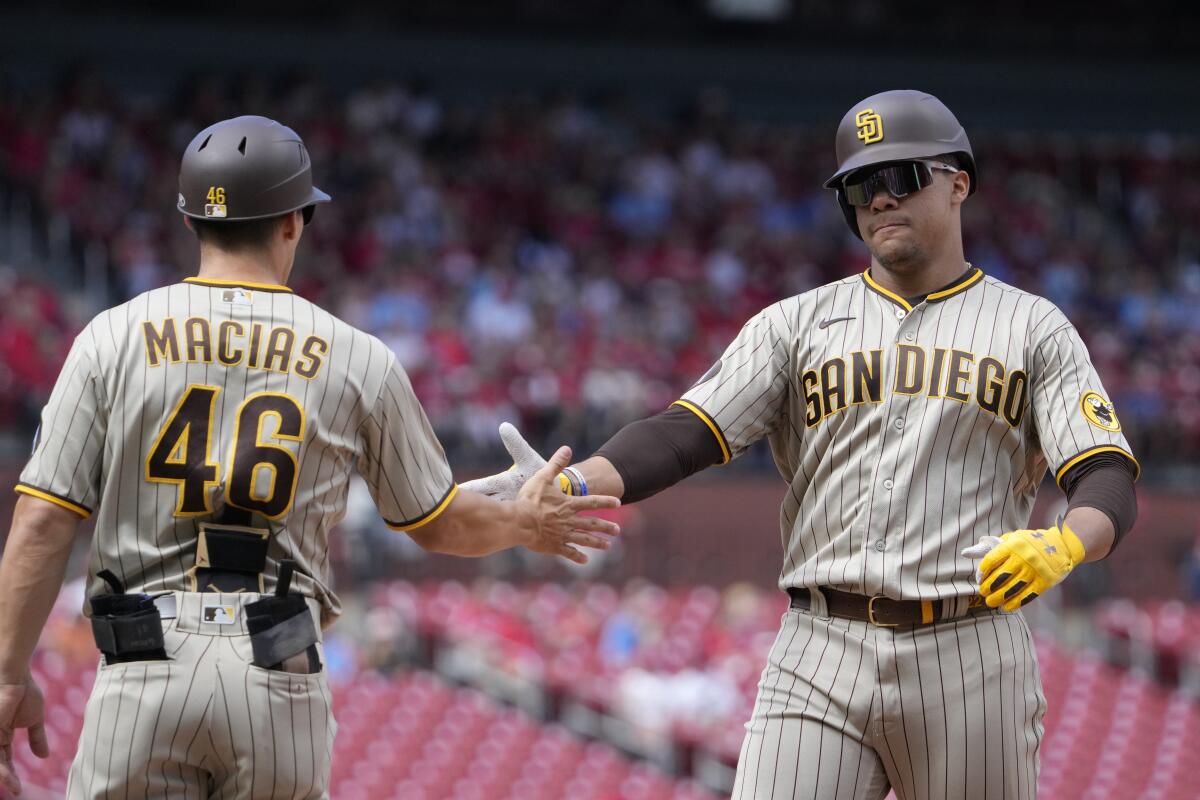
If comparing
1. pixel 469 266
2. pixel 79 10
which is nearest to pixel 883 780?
pixel 469 266

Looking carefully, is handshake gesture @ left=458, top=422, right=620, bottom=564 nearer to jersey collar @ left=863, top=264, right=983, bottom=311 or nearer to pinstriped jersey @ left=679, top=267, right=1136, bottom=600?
pinstriped jersey @ left=679, top=267, right=1136, bottom=600

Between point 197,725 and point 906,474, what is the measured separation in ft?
5.18

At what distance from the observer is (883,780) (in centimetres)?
349

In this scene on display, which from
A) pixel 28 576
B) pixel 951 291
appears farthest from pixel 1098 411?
pixel 28 576

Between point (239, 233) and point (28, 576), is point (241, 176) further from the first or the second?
point (28, 576)

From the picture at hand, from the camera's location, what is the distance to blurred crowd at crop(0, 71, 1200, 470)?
1480cm

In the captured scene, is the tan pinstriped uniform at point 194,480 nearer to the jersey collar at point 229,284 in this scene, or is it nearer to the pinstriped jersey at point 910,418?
the jersey collar at point 229,284

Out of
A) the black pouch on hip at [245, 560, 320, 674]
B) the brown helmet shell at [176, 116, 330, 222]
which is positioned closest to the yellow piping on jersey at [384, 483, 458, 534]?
the black pouch on hip at [245, 560, 320, 674]

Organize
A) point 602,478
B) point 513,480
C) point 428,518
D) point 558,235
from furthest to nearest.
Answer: point 558,235
point 513,480
point 602,478
point 428,518

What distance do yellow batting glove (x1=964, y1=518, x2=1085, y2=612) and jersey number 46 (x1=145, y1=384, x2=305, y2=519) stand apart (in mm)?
1430

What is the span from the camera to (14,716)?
3.20m

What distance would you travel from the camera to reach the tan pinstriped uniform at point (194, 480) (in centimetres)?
311

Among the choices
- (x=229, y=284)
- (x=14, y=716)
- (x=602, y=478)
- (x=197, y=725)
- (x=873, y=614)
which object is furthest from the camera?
(x=602, y=478)

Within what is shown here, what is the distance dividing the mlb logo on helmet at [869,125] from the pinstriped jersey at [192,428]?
129 cm
